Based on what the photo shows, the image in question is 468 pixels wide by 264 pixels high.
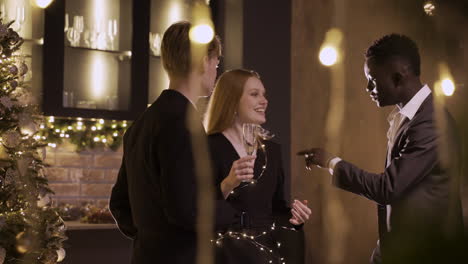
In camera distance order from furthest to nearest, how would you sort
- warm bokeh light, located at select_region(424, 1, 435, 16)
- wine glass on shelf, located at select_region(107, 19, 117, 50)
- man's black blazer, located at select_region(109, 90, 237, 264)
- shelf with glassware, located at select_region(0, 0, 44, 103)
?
wine glass on shelf, located at select_region(107, 19, 117, 50) → shelf with glassware, located at select_region(0, 0, 44, 103) → man's black blazer, located at select_region(109, 90, 237, 264) → warm bokeh light, located at select_region(424, 1, 435, 16)

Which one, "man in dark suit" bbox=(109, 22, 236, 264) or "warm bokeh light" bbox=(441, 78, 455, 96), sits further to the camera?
"man in dark suit" bbox=(109, 22, 236, 264)

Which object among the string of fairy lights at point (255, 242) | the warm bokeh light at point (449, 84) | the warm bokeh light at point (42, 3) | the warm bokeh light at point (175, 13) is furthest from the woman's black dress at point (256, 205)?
the warm bokeh light at point (175, 13)

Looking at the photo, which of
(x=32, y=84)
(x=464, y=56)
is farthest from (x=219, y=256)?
(x=32, y=84)

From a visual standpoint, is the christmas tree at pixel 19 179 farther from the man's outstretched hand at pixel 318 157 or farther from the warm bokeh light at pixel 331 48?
the warm bokeh light at pixel 331 48

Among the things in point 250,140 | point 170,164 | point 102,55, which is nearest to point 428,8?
point 170,164

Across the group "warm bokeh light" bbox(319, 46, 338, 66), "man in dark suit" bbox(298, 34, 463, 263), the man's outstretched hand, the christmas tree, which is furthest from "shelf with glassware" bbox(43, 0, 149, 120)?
"man in dark suit" bbox(298, 34, 463, 263)

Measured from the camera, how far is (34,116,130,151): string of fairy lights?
4352 mm

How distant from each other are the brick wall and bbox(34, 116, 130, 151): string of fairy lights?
7 centimetres

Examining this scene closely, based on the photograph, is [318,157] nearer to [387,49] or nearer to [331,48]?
[387,49]

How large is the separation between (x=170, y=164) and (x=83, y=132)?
3.19 meters

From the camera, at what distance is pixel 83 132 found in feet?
14.7

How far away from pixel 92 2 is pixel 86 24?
154 mm

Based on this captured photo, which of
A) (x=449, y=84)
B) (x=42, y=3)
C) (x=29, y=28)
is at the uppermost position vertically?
(x=42, y=3)

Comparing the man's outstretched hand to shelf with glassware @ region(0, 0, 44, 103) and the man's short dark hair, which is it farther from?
shelf with glassware @ region(0, 0, 44, 103)
